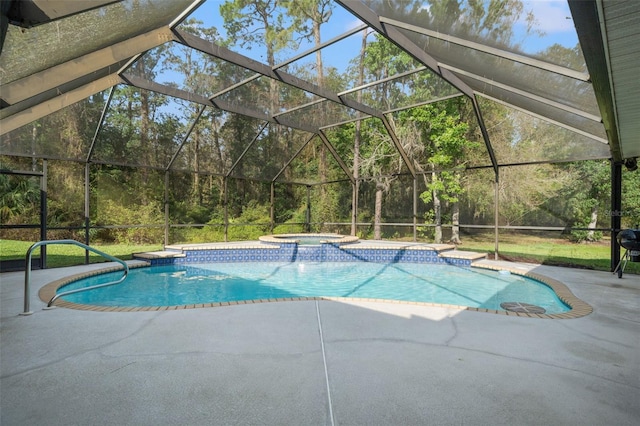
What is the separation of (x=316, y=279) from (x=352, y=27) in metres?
5.04

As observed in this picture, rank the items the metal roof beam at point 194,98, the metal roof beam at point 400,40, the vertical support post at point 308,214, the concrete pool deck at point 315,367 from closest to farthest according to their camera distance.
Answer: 1. the concrete pool deck at point 315,367
2. the metal roof beam at point 400,40
3. the metal roof beam at point 194,98
4. the vertical support post at point 308,214

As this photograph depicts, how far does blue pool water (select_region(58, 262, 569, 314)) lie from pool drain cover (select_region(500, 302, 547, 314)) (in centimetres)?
15

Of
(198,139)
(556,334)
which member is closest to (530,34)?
(556,334)

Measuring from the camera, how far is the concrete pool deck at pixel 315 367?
1.88 meters

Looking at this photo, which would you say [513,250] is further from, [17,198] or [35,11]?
[17,198]

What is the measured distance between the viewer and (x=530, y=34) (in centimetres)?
418

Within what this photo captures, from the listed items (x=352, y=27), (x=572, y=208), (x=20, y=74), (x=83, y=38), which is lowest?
(x=572, y=208)

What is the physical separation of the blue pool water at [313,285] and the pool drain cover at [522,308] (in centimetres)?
15

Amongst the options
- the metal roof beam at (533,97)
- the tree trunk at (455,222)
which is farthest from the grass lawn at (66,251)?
the tree trunk at (455,222)

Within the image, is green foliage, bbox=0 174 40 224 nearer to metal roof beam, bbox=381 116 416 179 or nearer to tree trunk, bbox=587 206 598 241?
metal roof beam, bbox=381 116 416 179

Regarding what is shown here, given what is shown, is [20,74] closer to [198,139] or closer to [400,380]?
[400,380]

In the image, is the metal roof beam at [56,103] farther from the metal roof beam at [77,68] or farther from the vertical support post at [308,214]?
the vertical support post at [308,214]

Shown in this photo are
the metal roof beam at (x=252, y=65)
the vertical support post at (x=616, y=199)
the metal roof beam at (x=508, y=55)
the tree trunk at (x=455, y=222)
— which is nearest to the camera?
the metal roof beam at (x=508, y=55)

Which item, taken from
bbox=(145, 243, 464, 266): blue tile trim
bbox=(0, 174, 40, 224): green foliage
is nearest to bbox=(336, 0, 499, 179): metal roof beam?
bbox=(145, 243, 464, 266): blue tile trim
